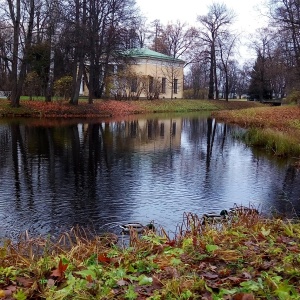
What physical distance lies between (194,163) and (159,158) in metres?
1.36

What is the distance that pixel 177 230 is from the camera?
676cm

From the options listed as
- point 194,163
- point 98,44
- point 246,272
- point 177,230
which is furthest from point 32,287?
point 98,44

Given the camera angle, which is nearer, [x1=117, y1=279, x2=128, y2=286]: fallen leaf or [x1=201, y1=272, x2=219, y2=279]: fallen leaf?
[x1=117, y1=279, x2=128, y2=286]: fallen leaf

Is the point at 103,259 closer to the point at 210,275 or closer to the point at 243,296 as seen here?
the point at 210,275

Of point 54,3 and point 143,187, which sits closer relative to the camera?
point 143,187

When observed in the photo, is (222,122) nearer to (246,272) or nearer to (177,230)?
(177,230)

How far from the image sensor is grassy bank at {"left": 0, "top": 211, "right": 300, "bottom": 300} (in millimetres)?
3350

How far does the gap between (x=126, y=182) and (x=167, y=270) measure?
6.41 m

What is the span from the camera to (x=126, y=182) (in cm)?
1022

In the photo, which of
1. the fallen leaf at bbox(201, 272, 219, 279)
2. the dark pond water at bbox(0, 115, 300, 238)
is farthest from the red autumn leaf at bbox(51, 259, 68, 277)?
the dark pond water at bbox(0, 115, 300, 238)

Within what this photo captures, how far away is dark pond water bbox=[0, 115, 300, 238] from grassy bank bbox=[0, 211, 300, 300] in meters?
1.91

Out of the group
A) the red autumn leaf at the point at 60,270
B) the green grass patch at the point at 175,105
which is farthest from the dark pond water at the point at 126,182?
the green grass patch at the point at 175,105

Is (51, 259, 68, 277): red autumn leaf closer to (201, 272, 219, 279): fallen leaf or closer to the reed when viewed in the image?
(201, 272, 219, 279): fallen leaf

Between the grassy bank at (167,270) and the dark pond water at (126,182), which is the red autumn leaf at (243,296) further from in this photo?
the dark pond water at (126,182)
